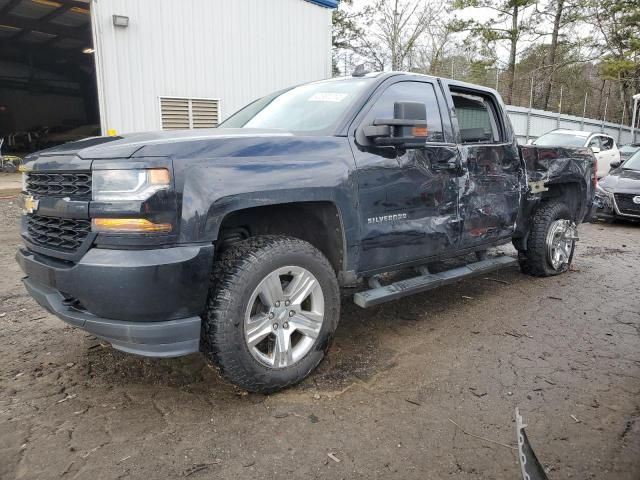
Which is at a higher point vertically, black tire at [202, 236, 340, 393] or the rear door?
the rear door

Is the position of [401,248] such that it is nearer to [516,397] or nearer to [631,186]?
[516,397]

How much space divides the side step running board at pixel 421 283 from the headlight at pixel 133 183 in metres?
1.48

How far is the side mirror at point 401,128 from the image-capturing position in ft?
9.48

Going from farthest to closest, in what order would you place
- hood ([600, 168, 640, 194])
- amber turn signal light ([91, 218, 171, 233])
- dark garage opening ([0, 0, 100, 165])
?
dark garage opening ([0, 0, 100, 165])
hood ([600, 168, 640, 194])
amber turn signal light ([91, 218, 171, 233])

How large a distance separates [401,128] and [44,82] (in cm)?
3008

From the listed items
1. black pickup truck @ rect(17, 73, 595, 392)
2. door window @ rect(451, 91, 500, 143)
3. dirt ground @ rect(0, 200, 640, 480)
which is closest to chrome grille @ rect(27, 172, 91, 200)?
black pickup truck @ rect(17, 73, 595, 392)

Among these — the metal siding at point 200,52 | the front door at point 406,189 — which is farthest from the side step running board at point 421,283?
the metal siding at point 200,52

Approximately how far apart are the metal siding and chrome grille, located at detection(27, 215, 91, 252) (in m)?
6.76

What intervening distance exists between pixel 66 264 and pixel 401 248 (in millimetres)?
2044

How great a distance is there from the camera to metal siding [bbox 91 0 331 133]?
346 inches

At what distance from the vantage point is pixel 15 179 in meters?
13.0

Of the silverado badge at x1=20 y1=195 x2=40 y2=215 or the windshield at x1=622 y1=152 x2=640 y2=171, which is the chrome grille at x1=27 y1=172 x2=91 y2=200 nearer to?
the silverado badge at x1=20 y1=195 x2=40 y2=215

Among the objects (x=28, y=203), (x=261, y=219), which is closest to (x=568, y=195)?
(x=261, y=219)

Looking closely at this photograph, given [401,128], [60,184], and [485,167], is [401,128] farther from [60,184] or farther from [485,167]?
[60,184]
